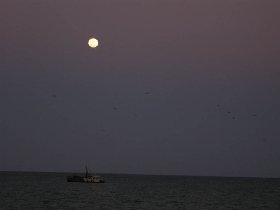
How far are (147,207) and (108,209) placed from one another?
8.51 m

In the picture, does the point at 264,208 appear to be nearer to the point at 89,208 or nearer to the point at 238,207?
the point at 238,207

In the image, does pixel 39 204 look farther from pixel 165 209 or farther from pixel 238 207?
pixel 238 207

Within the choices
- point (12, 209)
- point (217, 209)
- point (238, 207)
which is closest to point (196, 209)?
point (217, 209)

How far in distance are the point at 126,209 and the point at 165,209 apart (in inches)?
263

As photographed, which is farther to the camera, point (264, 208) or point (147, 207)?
point (264, 208)

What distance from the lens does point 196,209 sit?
9838 cm

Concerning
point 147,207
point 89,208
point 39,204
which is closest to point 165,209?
point 147,207

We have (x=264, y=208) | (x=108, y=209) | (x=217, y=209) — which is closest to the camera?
(x=108, y=209)

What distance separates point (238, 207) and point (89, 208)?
30459mm

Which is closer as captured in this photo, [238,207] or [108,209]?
[108,209]

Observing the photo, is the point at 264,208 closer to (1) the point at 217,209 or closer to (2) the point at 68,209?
(1) the point at 217,209

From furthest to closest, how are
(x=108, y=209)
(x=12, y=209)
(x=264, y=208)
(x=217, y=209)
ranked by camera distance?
(x=264, y=208), (x=217, y=209), (x=108, y=209), (x=12, y=209)

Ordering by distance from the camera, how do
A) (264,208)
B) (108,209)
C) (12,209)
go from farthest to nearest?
(264,208) < (108,209) < (12,209)

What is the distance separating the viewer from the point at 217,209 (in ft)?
327
